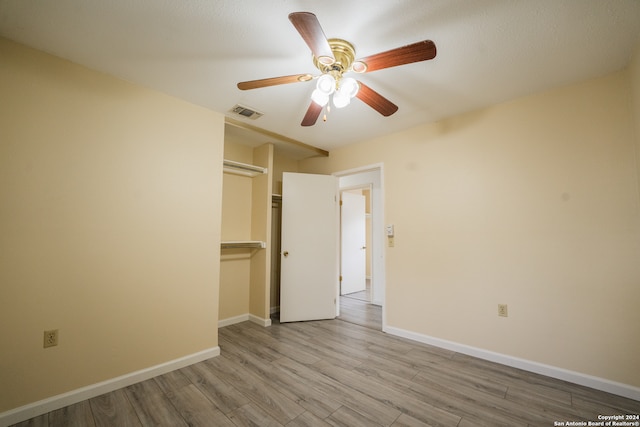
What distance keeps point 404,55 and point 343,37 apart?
0.51 meters

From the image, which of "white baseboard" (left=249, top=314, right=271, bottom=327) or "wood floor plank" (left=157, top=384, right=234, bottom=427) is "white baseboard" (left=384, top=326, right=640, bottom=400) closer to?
"white baseboard" (left=249, top=314, right=271, bottom=327)

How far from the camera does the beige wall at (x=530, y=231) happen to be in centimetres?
197

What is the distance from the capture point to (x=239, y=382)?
6.93 feet

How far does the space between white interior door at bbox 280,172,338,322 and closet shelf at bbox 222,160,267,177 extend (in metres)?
0.37

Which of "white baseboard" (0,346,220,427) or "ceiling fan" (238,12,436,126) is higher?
"ceiling fan" (238,12,436,126)

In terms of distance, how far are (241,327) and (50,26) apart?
3.24 meters

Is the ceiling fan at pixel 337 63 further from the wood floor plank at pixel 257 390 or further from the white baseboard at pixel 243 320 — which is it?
the white baseboard at pixel 243 320

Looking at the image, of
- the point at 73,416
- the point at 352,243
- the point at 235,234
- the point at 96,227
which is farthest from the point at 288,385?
the point at 352,243

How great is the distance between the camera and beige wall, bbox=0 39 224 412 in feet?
5.58

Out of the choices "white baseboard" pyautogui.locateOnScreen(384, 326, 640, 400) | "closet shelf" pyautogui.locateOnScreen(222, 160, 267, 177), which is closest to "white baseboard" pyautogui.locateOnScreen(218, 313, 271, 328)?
"white baseboard" pyautogui.locateOnScreen(384, 326, 640, 400)

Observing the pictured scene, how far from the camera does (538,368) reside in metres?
2.21

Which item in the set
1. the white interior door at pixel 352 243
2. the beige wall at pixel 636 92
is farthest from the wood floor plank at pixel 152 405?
the beige wall at pixel 636 92

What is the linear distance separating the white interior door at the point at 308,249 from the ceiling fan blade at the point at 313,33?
233 cm

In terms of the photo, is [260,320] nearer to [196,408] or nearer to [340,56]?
[196,408]
